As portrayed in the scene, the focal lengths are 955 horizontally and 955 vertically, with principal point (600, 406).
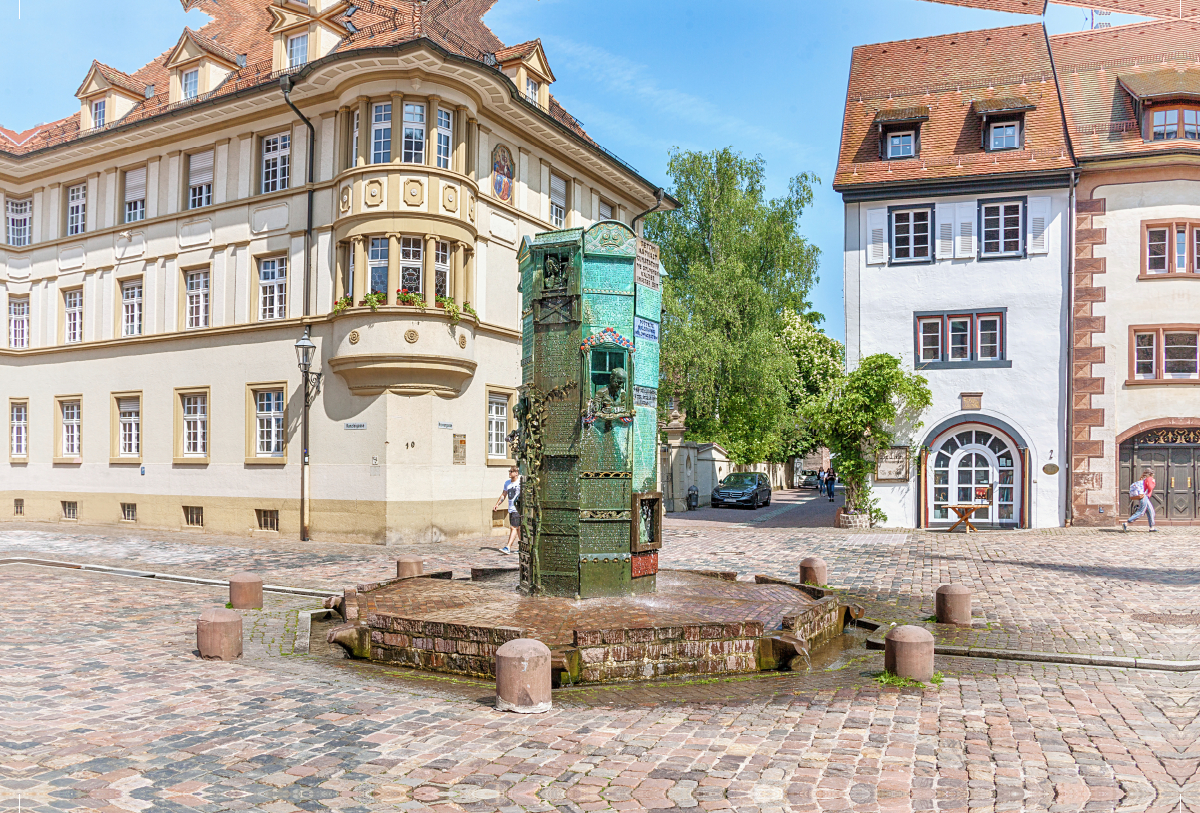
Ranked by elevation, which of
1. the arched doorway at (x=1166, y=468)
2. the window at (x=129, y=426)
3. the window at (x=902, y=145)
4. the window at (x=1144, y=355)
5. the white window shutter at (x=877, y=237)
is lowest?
the arched doorway at (x=1166, y=468)

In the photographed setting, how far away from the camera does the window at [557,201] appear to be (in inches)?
1014

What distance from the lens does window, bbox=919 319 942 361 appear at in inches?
994

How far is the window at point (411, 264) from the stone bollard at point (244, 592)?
10.3 m

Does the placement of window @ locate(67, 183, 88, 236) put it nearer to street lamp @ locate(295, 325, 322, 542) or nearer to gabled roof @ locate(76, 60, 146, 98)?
gabled roof @ locate(76, 60, 146, 98)

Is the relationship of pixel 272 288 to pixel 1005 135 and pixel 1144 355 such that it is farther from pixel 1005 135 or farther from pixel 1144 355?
pixel 1144 355

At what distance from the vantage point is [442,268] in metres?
21.2

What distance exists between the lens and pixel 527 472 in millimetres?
10258

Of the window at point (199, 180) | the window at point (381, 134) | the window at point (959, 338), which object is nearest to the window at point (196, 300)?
the window at point (199, 180)

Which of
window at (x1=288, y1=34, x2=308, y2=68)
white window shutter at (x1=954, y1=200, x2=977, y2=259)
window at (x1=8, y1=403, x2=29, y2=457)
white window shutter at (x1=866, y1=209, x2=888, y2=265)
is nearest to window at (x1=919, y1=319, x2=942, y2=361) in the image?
white window shutter at (x1=954, y1=200, x2=977, y2=259)

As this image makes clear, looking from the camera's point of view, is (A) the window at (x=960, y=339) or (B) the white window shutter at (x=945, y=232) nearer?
(A) the window at (x=960, y=339)

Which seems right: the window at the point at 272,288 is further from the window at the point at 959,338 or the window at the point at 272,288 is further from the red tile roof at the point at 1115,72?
the red tile roof at the point at 1115,72

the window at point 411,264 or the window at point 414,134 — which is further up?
the window at point 414,134

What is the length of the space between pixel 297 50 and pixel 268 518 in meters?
11.3

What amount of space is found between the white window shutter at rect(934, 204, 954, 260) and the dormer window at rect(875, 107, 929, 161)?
190cm
